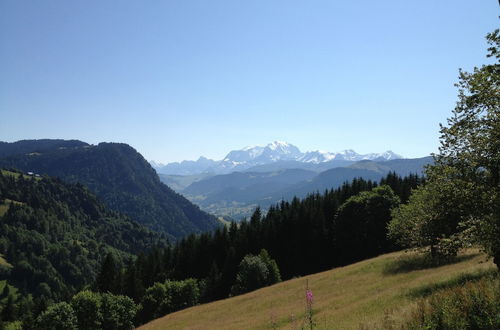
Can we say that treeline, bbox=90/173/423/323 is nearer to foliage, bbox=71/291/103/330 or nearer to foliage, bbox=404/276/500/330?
foliage, bbox=71/291/103/330

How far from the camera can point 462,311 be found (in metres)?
11.0

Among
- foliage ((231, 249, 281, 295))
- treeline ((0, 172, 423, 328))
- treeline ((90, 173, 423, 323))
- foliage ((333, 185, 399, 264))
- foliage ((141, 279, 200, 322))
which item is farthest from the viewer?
foliage ((141, 279, 200, 322))

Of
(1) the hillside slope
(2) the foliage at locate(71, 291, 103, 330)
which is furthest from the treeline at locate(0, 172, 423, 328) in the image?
(1) the hillside slope

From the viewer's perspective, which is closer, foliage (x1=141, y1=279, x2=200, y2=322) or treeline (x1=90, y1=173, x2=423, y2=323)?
treeline (x1=90, y1=173, x2=423, y2=323)

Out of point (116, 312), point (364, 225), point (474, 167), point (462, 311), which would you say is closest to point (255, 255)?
point (364, 225)

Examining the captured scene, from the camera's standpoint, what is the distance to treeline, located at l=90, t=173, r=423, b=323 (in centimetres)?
7744

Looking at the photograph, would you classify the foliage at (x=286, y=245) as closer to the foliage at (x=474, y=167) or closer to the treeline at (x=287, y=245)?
the treeline at (x=287, y=245)

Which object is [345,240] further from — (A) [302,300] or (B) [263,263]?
(A) [302,300]

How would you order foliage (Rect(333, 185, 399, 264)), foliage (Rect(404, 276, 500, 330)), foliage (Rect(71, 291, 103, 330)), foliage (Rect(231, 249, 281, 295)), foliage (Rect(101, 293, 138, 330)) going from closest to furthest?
foliage (Rect(404, 276, 500, 330)) < foliage (Rect(71, 291, 103, 330)) < foliage (Rect(101, 293, 138, 330)) < foliage (Rect(231, 249, 281, 295)) < foliage (Rect(333, 185, 399, 264))

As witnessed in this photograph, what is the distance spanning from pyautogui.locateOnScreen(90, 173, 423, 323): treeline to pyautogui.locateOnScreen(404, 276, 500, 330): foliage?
6513cm

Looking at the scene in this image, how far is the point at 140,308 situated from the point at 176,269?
23.9m

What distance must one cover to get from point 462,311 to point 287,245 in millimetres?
82462

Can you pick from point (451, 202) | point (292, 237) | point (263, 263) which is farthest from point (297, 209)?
point (451, 202)

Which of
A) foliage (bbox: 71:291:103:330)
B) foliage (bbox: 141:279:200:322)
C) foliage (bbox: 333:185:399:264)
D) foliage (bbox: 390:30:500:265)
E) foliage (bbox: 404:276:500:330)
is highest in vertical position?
foliage (bbox: 390:30:500:265)
